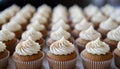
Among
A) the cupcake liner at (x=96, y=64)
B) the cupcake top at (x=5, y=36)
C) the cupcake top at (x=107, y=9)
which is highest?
the cupcake top at (x=5, y=36)

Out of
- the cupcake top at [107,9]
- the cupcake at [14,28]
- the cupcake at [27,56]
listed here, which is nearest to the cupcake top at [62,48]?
the cupcake at [27,56]

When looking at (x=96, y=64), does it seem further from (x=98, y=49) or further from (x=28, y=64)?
(x=28, y=64)

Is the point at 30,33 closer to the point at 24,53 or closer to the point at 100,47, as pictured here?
the point at 24,53

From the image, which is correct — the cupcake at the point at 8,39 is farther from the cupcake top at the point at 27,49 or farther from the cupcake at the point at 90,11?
the cupcake at the point at 90,11

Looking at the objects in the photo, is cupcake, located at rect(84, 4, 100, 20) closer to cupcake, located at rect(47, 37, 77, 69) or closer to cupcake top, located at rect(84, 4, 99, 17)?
cupcake top, located at rect(84, 4, 99, 17)

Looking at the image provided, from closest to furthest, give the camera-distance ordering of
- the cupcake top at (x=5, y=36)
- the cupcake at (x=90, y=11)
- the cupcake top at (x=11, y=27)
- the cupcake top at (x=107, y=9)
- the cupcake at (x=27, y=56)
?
the cupcake at (x=27, y=56)
the cupcake top at (x=5, y=36)
the cupcake top at (x=11, y=27)
the cupcake at (x=90, y=11)
the cupcake top at (x=107, y=9)

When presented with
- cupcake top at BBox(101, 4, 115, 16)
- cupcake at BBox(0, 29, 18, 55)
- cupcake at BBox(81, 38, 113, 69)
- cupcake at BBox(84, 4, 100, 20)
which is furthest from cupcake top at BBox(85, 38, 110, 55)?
cupcake top at BBox(101, 4, 115, 16)

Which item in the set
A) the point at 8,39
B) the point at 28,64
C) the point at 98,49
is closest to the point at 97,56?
the point at 98,49
